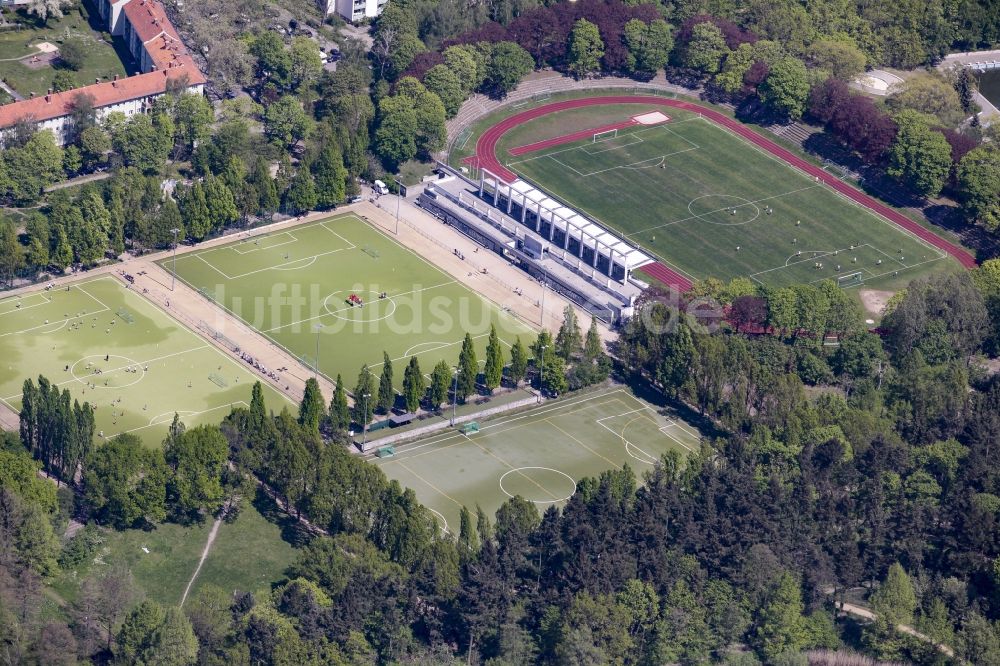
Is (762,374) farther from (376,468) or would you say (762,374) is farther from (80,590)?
(80,590)

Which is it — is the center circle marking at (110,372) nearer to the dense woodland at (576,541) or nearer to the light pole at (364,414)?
the dense woodland at (576,541)

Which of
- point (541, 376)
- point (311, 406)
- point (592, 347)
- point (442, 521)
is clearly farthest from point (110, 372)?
point (592, 347)

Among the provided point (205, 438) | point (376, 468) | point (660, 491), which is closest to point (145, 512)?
point (205, 438)

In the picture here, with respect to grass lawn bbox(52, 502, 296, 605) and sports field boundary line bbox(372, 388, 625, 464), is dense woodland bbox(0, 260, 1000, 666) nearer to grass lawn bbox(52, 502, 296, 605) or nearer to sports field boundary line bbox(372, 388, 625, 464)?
grass lawn bbox(52, 502, 296, 605)

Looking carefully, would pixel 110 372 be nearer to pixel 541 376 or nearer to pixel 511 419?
pixel 511 419

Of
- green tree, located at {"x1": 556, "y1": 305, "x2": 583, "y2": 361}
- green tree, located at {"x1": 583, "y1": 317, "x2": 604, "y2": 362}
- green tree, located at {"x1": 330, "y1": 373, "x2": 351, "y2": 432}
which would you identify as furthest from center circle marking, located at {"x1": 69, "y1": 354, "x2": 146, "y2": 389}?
green tree, located at {"x1": 583, "y1": 317, "x2": 604, "y2": 362}

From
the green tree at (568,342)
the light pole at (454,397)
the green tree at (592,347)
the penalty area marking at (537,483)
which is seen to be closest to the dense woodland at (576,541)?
the light pole at (454,397)
